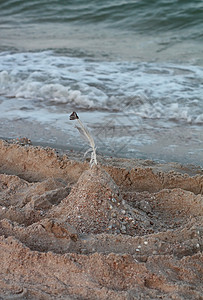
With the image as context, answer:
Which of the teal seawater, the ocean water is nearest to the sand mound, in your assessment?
the ocean water

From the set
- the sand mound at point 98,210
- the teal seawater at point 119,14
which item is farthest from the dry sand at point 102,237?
the teal seawater at point 119,14

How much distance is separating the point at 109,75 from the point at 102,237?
4.36 metres

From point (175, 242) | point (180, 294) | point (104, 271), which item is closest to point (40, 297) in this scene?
point (104, 271)

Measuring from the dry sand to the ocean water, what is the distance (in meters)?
1.05

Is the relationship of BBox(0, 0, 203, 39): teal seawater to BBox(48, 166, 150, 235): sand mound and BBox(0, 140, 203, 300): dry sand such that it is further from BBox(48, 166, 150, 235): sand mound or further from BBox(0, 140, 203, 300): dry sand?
BBox(48, 166, 150, 235): sand mound

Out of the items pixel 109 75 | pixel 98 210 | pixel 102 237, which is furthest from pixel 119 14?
pixel 102 237

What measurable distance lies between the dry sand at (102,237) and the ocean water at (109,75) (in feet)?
3.43

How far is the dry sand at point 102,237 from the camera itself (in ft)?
5.46

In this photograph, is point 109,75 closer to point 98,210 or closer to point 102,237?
point 98,210

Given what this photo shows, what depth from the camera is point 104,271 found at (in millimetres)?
1724

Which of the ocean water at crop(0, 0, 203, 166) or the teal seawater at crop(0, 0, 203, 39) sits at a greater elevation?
the teal seawater at crop(0, 0, 203, 39)

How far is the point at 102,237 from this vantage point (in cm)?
193

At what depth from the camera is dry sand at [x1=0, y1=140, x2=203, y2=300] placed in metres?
1.66

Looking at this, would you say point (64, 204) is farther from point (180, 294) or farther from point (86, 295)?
point (180, 294)
